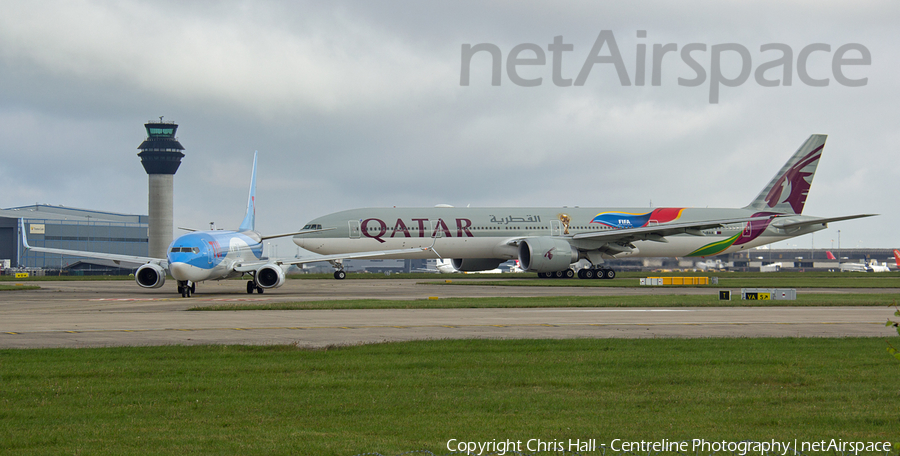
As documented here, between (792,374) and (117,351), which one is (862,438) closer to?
(792,374)

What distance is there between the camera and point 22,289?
3900cm

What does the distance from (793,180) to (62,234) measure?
117 m

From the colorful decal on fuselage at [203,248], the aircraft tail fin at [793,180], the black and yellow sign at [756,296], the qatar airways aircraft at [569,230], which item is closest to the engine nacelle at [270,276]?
the colorful decal on fuselage at [203,248]

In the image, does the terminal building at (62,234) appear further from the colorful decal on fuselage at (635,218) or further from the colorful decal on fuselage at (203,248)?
the colorful decal on fuselage at (203,248)

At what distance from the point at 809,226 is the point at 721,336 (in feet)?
141

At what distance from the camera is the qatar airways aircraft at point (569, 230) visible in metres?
48.1

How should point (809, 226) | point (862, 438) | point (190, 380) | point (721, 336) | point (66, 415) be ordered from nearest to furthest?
point (862, 438) → point (66, 415) → point (190, 380) → point (721, 336) → point (809, 226)

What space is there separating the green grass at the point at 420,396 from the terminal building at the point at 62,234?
106 meters

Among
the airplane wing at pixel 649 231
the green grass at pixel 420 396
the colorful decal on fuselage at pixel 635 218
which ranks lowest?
the green grass at pixel 420 396

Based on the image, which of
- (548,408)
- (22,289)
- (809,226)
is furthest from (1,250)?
(548,408)

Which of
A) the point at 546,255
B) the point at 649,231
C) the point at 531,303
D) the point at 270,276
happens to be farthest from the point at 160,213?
the point at 531,303

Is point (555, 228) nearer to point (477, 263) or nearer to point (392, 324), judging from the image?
point (477, 263)

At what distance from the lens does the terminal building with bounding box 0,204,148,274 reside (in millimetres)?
121500

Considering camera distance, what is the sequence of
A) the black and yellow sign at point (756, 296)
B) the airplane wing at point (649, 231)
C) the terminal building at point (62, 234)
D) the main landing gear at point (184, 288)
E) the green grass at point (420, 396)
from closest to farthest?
the green grass at point (420, 396) < the black and yellow sign at point (756, 296) < the main landing gear at point (184, 288) < the airplane wing at point (649, 231) < the terminal building at point (62, 234)
